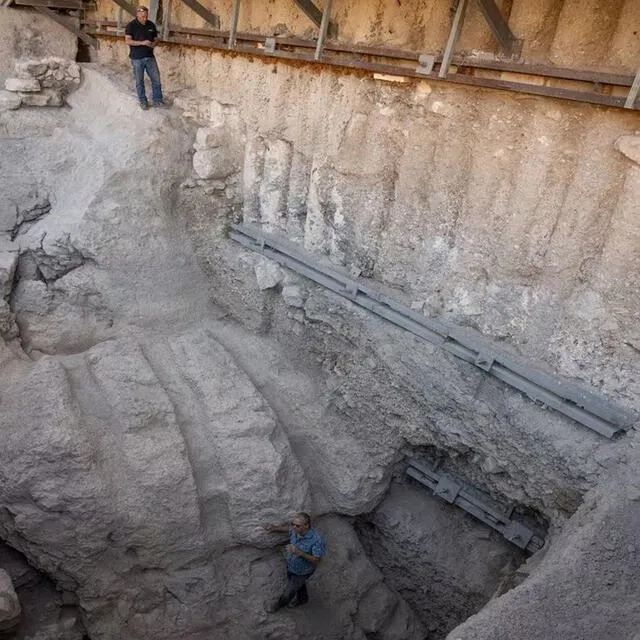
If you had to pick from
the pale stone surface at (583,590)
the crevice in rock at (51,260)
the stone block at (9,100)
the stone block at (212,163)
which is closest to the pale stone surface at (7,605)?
the crevice in rock at (51,260)

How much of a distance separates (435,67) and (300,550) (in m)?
3.71

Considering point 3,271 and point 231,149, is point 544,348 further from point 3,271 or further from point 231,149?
point 3,271

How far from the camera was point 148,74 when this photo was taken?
6.11m

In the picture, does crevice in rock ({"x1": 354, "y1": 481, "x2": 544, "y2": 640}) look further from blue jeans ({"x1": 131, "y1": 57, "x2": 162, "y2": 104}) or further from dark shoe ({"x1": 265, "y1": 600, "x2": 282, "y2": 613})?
blue jeans ({"x1": 131, "y1": 57, "x2": 162, "y2": 104})

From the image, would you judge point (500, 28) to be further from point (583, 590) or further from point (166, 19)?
point (166, 19)

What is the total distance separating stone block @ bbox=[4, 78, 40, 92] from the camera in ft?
19.9

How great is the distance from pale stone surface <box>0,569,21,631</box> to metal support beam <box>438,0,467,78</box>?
15.5ft

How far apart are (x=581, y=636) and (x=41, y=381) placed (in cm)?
409

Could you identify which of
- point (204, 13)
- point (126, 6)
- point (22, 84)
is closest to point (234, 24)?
point (204, 13)

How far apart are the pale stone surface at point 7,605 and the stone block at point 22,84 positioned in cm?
476

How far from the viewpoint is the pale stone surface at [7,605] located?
3.97m

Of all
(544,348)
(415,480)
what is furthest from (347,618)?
(544,348)

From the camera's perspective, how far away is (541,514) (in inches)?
176

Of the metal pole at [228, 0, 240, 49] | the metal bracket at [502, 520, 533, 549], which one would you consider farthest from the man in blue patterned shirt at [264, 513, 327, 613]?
the metal pole at [228, 0, 240, 49]
